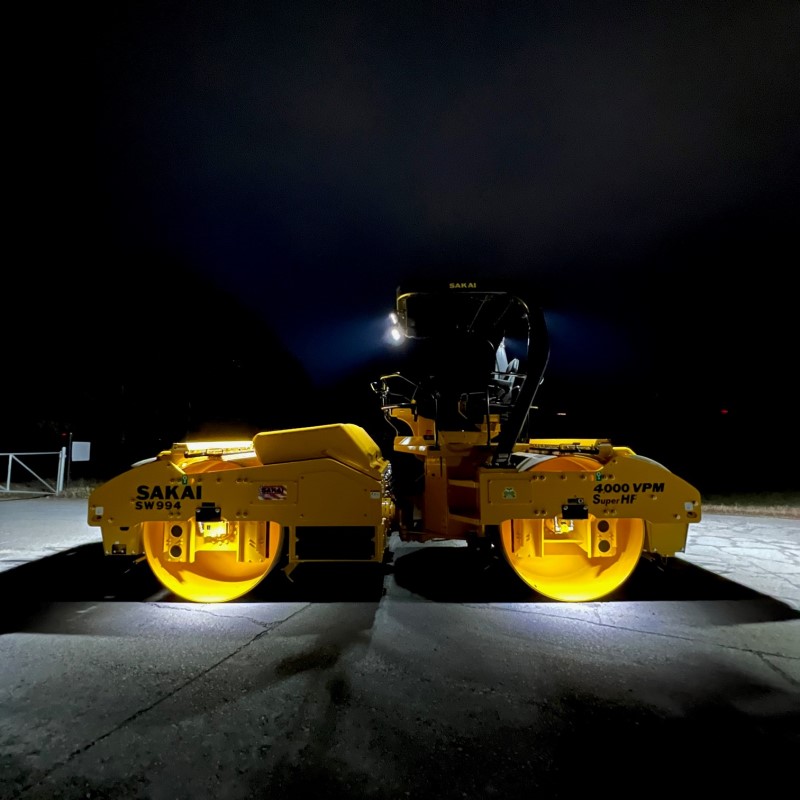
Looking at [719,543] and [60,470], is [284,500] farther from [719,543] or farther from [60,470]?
[60,470]

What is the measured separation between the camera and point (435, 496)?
447cm

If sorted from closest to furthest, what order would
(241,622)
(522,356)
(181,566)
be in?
1. (241,622)
2. (181,566)
3. (522,356)

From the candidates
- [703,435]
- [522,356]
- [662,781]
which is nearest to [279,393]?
[703,435]

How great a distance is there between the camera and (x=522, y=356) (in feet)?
16.9

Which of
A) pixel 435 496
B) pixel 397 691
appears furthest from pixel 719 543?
pixel 397 691

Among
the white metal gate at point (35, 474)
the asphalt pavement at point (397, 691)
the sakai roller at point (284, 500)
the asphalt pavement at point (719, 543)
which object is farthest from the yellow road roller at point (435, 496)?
the white metal gate at point (35, 474)

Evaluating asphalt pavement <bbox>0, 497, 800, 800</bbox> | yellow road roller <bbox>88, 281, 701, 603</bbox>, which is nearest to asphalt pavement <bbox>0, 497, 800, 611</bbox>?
asphalt pavement <bbox>0, 497, 800, 800</bbox>

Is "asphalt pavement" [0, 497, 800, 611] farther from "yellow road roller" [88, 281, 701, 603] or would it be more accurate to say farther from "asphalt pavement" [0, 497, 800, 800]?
"yellow road roller" [88, 281, 701, 603]

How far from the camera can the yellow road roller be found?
145 inches

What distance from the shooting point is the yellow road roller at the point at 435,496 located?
3674mm

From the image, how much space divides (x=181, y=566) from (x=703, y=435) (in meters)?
24.2

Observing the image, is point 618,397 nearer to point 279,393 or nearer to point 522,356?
point 279,393

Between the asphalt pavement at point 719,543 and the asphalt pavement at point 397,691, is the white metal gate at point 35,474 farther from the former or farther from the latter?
the asphalt pavement at point 397,691

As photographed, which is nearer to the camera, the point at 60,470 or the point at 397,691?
the point at 397,691
